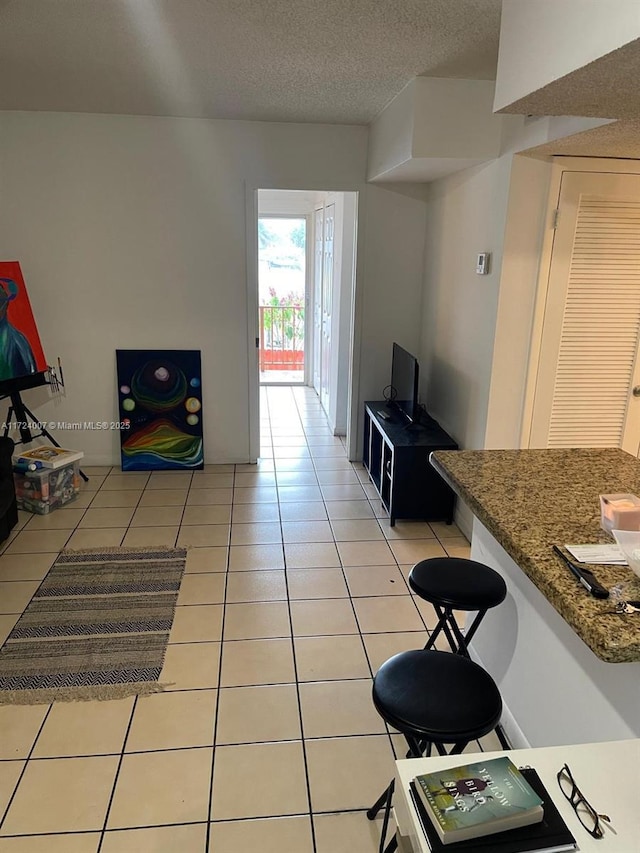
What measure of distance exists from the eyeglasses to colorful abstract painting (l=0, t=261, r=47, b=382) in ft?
12.5

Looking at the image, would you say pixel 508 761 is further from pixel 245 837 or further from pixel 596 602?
pixel 245 837

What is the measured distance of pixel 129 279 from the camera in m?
4.37

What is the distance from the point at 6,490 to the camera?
338cm

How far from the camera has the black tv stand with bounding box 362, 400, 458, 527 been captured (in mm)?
3637

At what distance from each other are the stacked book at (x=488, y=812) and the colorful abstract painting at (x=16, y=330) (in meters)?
3.70

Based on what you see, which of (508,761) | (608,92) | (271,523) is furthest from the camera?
(271,523)

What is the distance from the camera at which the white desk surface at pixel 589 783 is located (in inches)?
37.4

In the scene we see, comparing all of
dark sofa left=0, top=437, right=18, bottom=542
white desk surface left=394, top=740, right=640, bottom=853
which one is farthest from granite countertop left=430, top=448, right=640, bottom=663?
dark sofa left=0, top=437, right=18, bottom=542

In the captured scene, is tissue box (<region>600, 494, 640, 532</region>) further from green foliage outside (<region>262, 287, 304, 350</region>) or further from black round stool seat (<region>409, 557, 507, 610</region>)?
green foliage outside (<region>262, 287, 304, 350</region>)

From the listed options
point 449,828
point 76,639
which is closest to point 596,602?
point 449,828

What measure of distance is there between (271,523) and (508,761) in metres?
2.79

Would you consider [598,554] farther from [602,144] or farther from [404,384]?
[404,384]

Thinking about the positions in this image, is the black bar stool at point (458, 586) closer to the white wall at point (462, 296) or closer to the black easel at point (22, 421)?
Result: the white wall at point (462, 296)

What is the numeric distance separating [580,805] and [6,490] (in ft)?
10.6
